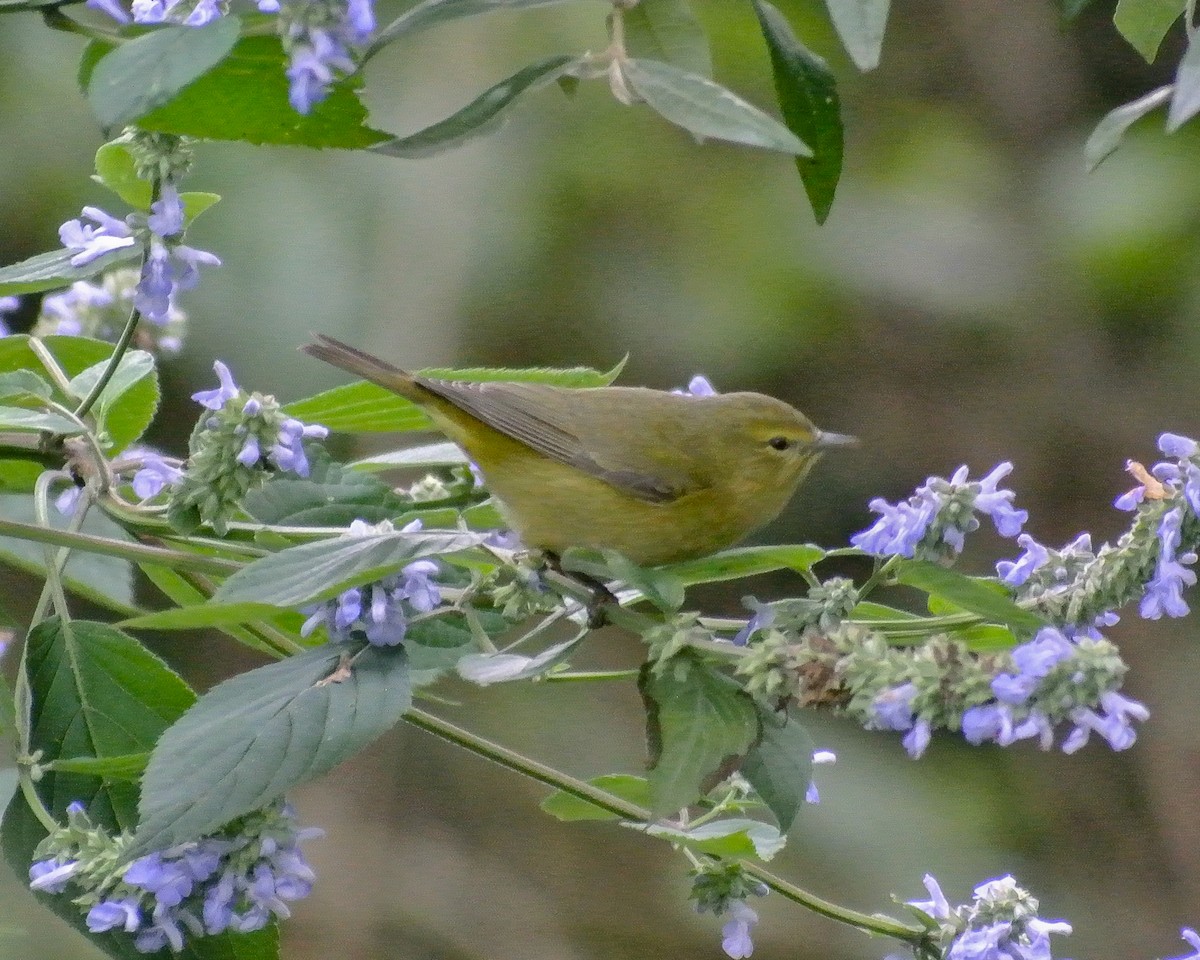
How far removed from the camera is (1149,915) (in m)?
5.60

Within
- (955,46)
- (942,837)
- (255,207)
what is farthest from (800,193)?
(942,837)

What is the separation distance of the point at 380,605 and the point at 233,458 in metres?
0.23

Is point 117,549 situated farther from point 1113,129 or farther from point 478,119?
point 1113,129

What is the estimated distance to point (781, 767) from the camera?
1764 mm

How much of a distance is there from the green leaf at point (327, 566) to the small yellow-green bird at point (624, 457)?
994 mm

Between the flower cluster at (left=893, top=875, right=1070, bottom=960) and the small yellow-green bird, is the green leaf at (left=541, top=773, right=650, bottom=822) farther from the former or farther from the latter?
the small yellow-green bird

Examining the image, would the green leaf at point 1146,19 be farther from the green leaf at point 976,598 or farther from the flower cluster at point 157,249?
the flower cluster at point 157,249

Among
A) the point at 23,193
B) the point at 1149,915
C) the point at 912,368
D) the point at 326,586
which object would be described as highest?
the point at 326,586

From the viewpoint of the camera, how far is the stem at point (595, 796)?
1.91m

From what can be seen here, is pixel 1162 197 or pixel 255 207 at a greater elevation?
pixel 1162 197

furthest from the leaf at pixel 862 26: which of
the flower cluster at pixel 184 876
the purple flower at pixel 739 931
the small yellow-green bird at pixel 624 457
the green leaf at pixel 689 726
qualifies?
the small yellow-green bird at pixel 624 457

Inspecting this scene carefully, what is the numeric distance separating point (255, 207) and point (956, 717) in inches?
141

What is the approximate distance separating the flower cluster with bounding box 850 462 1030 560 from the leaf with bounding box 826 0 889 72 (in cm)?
55

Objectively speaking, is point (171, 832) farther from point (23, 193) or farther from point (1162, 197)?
point (1162, 197)
